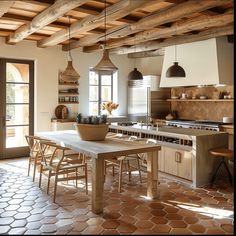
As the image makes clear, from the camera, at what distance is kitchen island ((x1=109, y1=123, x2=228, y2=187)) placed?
180 inches

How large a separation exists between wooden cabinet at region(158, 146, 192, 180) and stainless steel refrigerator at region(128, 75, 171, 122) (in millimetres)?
2518

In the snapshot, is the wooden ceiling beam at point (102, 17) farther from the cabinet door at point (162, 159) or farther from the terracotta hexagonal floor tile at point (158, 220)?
the terracotta hexagonal floor tile at point (158, 220)

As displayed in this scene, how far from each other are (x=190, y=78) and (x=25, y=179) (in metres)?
3.93

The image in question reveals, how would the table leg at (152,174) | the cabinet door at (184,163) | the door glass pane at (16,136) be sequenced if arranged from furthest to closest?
the door glass pane at (16,136), the cabinet door at (184,163), the table leg at (152,174)

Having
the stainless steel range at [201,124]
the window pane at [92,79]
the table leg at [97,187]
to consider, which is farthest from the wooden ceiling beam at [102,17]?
the stainless steel range at [201,124]

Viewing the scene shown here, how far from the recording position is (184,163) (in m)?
4.76

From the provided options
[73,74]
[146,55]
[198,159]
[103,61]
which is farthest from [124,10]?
[146,55]

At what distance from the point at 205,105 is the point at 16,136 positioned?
4641 mm

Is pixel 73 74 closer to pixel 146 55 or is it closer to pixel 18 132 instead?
pixel 18 132

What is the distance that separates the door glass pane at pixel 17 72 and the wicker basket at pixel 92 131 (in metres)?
3.14

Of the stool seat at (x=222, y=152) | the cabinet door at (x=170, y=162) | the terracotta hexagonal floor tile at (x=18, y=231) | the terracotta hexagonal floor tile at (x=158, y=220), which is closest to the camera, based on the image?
the terracotta hexagonal floor tile at (x=18, y=231)

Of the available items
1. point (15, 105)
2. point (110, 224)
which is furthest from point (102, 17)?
point (15, 105)

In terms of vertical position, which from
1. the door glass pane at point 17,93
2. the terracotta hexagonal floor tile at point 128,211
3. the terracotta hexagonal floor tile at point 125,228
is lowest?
the terracotta hexagonal floor tile at point 125,228

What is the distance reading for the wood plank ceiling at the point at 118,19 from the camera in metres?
3.97
